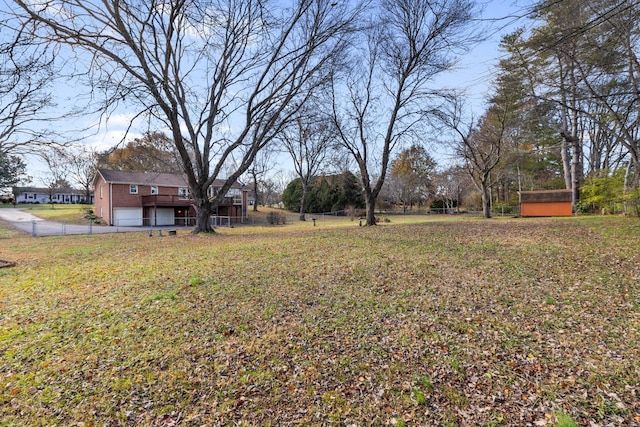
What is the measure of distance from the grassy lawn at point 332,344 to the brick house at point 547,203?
1848 cm

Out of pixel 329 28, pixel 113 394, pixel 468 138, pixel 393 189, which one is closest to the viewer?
pixel 113 394

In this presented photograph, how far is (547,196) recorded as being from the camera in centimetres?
2238

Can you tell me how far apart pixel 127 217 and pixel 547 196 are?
120ft

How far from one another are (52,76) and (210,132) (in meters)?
6.49

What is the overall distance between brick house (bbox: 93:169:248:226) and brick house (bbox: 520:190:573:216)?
29.9m

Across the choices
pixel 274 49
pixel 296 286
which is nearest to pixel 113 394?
pixel 296 286

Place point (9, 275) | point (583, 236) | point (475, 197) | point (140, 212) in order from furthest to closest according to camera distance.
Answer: point (475, 197) → point (140, 212) → point (583, 236) → point (9, 275)

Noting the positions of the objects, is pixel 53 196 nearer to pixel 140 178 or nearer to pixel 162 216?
pixel 140 178

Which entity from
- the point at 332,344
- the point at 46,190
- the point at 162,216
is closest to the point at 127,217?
the point at 162,216

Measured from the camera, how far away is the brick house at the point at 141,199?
91.6 ft

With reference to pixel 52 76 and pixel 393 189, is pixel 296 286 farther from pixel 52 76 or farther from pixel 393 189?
pixel 393 189

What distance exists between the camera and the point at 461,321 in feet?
13.4

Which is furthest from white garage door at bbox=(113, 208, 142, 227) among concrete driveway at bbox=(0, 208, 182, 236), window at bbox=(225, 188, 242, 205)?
window at bbox=(225, 188, 242, 205)

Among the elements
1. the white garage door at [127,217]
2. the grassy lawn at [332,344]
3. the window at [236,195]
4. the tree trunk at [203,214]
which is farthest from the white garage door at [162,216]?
the grassy lawn at [332,344]
